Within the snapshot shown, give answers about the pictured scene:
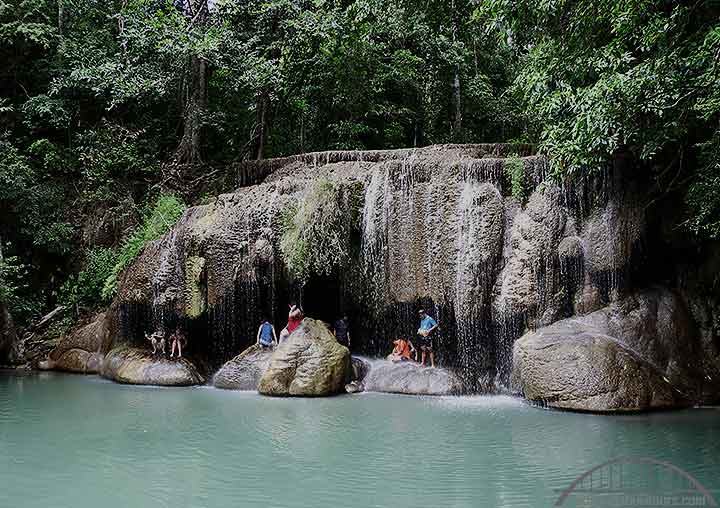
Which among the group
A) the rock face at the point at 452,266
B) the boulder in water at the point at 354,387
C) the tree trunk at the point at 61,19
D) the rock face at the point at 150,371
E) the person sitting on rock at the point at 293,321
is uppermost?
the tree trunk at the point at 61,19

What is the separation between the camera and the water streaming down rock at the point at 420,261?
41.5 feet

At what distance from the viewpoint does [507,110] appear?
971 inches

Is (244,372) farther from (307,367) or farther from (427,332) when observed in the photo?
(427,332)

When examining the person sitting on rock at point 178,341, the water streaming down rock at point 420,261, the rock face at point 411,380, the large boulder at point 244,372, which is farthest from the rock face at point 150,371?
the rock face at point 411,380

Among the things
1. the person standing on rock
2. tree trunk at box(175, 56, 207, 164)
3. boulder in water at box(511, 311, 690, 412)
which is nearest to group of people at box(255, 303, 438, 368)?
the person standing on rock

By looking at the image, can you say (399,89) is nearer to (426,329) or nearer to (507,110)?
(507,110)

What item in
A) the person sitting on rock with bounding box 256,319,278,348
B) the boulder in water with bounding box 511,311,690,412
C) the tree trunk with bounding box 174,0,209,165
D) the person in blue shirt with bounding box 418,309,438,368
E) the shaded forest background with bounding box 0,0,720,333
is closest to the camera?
the boulder in water with bounding box 511,311,690,412

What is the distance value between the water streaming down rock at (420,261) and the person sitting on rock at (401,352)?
55cm

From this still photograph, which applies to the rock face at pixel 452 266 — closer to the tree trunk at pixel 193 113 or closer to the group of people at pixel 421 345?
the group of people at pixel 421 345

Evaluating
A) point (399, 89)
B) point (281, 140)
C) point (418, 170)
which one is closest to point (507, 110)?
point (399, 89)

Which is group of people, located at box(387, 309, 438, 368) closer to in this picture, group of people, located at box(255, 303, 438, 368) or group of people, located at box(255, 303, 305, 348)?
group of people, located at box(255, 303, 438, 368)

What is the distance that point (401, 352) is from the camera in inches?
555

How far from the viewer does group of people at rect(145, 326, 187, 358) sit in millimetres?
14734

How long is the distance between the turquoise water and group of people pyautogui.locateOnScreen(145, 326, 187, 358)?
3.17 metres
